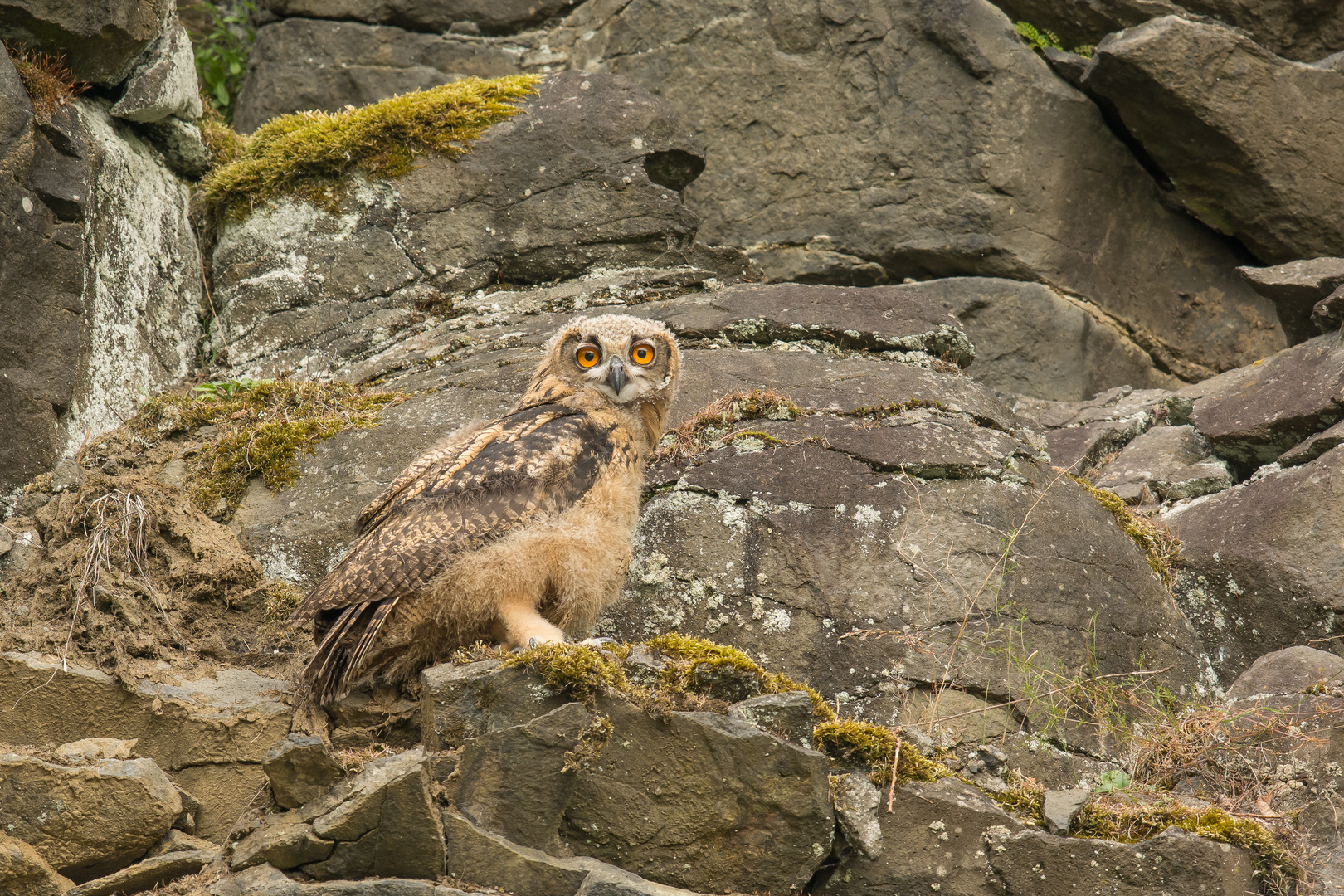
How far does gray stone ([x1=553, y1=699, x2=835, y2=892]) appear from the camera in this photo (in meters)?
4.08

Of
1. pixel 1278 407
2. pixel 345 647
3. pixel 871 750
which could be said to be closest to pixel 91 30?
pixel 345 647

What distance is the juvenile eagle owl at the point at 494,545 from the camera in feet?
15.2

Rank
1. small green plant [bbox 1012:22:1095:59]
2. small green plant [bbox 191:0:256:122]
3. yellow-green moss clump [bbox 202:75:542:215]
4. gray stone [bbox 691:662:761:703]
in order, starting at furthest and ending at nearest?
small green plant [bbox 191:0:256:122], small green plant [bbox 1012:22:1095:59], yellow-green moss clump [bbox 202:75:542:215], gray stone [bbox 691:662:761:703]

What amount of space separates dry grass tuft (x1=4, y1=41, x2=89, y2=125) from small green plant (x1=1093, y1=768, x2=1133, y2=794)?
659 centimetres

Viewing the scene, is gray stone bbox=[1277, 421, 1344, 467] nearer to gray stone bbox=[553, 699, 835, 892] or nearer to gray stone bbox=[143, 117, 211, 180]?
gray stone bbox=[553, 699, 835, 892]

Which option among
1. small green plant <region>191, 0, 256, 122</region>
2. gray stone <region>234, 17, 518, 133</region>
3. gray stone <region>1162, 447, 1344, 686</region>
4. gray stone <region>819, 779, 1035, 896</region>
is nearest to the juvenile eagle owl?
gray stone <region>819, 779, 1035, 896</region>

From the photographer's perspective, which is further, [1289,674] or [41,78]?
[41,78]

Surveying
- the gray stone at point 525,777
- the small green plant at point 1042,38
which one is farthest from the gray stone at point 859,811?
the small green plant at point 1042,38

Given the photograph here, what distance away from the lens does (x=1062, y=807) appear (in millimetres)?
4309

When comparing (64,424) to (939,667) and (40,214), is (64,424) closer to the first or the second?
(40,214)

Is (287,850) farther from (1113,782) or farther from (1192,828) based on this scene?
(1192,828)

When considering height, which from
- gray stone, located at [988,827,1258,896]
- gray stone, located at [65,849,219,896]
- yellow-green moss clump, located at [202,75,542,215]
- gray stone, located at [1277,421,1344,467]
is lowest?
gray stone, located at [1277,421,1344,467]

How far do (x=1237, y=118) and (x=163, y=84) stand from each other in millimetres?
8221

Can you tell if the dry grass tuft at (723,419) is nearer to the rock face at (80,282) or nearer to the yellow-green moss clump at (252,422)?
the yellow-green moss clump at (252,422)
